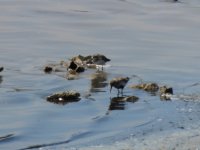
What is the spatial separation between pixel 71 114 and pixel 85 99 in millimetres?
886

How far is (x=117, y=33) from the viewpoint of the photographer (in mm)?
16922

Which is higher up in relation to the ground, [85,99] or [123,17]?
[123,17]

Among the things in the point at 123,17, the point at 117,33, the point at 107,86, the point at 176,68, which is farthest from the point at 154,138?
the point at 123,17

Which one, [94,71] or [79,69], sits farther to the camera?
[94,71]

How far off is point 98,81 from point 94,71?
87 cm

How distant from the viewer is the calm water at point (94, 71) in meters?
9.49

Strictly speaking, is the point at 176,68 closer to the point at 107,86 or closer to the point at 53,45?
the point at 107,86

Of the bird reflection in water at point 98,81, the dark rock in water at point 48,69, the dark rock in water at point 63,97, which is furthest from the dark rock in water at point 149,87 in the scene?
the dark rock in water at point 48,69

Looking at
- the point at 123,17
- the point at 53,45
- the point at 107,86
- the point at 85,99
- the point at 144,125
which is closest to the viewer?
the point at 144,125

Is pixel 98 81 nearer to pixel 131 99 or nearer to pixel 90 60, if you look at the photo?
pixel 90 60

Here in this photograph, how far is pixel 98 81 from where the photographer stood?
12.6 meters

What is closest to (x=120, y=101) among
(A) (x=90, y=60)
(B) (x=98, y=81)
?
(B) (x=98, y=81)

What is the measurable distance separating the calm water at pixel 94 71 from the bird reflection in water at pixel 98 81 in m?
0.02

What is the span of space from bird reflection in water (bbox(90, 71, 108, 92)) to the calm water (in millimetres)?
18
